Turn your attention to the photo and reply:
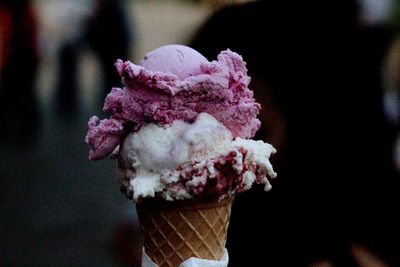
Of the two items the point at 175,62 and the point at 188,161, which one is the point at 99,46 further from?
the point at 188,161

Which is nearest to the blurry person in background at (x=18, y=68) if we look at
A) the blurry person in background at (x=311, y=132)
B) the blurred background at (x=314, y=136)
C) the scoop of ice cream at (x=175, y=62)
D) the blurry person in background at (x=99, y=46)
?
the blurry person in background at (x=99, y=46)

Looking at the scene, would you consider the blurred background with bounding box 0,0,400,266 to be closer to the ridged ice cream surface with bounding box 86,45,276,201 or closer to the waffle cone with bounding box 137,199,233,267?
the waffle cone with bounding box 137,199,233,267

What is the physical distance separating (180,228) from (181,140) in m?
0.28

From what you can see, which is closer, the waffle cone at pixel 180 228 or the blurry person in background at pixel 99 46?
the waffle cone at pixel 180 228

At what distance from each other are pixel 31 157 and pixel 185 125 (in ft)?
19.4

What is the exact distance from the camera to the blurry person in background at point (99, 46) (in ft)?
28.8

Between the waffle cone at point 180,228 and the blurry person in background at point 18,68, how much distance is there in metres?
6.72

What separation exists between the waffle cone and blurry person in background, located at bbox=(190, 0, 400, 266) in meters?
0.83

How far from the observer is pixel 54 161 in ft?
24.1

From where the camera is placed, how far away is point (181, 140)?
1916 millimetres

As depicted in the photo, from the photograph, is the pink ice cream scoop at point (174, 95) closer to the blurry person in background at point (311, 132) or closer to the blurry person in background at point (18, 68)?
the blurry person in background at point (311, 132)

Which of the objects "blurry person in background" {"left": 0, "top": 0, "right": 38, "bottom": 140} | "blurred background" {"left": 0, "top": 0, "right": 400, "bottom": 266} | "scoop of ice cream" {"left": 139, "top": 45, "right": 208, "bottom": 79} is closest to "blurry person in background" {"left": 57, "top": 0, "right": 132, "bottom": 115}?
"blurry person in background" {"left": 0, "top": 0, "right": 38, "bottom": 140}

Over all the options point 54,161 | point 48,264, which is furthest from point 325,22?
point 54,161

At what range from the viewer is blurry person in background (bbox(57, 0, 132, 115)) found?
8.77 meters
